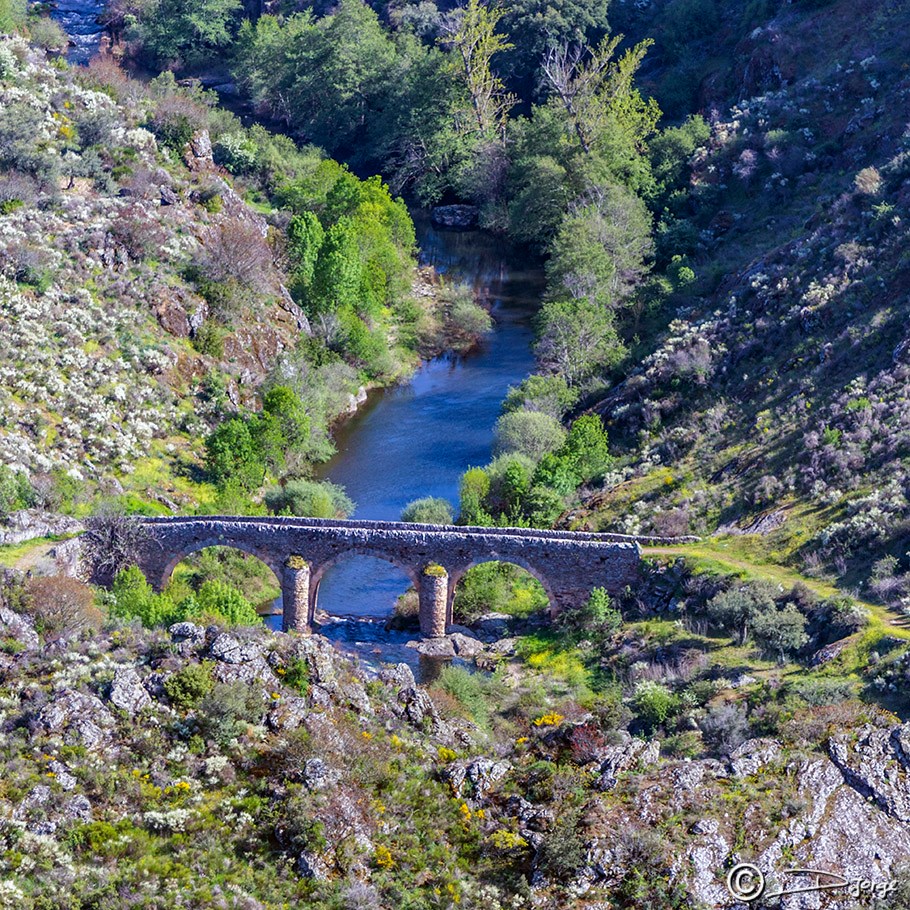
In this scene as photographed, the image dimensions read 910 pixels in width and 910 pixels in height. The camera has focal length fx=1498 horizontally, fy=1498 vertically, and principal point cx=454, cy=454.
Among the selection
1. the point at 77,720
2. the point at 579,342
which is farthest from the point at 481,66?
the point at 77,720

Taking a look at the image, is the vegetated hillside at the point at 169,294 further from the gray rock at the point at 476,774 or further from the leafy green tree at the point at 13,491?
the gray rock at the point at 476,774

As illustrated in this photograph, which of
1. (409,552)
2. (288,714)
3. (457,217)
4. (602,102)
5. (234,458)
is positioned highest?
(457,217)

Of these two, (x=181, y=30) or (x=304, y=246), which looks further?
(x=181, y=30)

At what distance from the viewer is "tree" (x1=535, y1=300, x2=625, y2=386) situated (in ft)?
256

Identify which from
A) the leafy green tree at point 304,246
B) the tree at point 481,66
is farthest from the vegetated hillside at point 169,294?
the tree at point 481,66

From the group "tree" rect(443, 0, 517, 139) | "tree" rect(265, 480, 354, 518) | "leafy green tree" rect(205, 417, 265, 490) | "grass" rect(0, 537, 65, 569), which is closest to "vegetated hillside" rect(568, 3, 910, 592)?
"tree" rect(265, 480, 354, 518)

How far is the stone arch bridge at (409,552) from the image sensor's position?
57.1 meters

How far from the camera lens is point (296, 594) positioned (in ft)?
195

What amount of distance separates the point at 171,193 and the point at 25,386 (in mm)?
21109

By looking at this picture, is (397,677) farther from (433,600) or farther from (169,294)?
(169,294)

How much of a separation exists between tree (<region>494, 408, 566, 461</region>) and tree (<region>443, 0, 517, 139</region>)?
39.1 metres

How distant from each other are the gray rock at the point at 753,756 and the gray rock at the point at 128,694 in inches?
667

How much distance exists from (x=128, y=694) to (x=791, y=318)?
40.0m

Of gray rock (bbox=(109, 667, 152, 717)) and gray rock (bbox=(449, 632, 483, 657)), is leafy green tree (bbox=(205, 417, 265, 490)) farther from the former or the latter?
gray rock (bbox=(109, 667, 152, 717))
